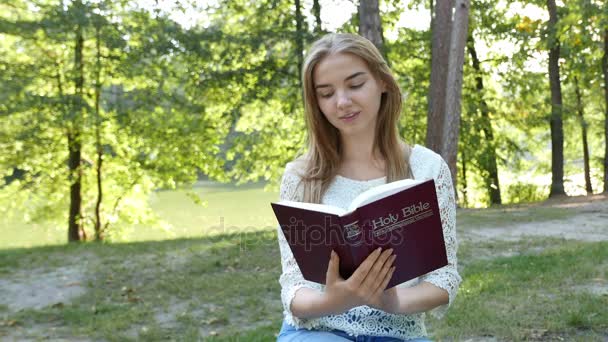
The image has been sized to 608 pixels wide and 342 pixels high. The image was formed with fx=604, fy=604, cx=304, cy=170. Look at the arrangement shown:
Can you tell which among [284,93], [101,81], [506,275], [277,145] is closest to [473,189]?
[277,145]

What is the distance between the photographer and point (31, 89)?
39.6ft

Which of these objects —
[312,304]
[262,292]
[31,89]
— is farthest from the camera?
[31,89]

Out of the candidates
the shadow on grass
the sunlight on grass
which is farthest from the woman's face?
the sunlight on grass

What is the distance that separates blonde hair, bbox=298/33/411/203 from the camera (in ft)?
6.82

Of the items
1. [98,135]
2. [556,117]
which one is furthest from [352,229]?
[556,117]

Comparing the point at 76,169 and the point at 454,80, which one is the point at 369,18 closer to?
the point at 454,80

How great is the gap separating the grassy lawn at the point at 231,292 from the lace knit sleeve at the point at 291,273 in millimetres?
2287

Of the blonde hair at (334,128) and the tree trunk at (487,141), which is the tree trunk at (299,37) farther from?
the blonde hair at (334,128)

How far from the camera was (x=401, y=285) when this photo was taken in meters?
2.02

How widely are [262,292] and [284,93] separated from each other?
9348 millimetres

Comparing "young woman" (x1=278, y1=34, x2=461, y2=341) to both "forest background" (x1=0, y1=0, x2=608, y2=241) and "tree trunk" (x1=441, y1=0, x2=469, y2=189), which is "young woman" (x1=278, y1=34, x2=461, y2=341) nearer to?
"forest background" (x1=0, y1=0, x2=608, y2=241)

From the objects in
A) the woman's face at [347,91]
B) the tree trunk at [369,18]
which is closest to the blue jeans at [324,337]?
the woman's face at [347,91]

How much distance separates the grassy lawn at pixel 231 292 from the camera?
4.29 meters

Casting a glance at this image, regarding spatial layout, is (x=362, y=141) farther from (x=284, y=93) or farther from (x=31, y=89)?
(x=284, y=93)
